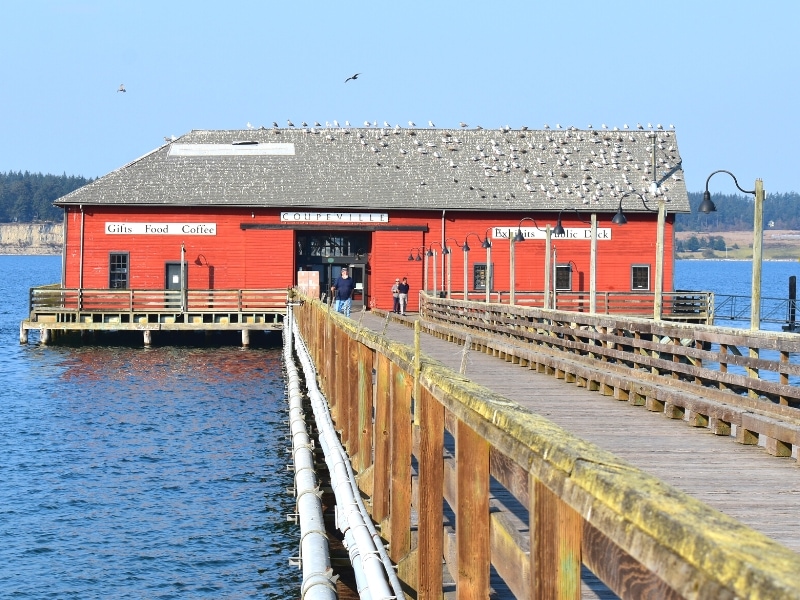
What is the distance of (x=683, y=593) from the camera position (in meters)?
2.08

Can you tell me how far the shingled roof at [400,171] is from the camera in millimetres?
49906

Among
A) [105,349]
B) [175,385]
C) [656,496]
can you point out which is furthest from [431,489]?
[105,349]

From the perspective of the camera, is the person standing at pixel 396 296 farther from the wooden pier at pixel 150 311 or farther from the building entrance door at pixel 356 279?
the wooden pier at pixel 150 311

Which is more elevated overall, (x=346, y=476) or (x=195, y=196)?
(x=195, y=196)

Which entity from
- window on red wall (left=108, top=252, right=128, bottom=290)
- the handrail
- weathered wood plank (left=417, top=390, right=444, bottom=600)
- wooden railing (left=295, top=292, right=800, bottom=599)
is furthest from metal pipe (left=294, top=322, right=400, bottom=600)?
window on red wall (left=108, top=252, right=128, bottom=290)

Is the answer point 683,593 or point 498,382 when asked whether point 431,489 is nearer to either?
point 683,593

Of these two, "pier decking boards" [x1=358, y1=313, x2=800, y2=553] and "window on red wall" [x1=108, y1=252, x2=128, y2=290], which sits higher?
"window on red wall" [x1=108, y1=252, x2=128, y2=290]

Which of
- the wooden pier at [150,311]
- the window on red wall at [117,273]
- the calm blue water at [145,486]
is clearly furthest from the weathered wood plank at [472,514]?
the window on red wall at [117,273]

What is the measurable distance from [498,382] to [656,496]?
13674 mm

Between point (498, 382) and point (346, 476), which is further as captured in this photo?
point (498, 382)

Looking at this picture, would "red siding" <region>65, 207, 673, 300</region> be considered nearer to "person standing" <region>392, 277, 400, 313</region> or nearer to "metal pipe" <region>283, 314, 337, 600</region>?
"person standing" <region>392, 277, 400, 313</region>

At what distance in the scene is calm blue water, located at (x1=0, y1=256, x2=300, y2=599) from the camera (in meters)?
15.2

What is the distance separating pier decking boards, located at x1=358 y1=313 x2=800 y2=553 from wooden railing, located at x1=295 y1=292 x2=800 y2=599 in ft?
4.37

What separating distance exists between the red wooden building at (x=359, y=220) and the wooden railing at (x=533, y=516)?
132 ft
